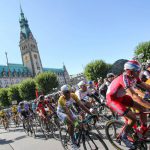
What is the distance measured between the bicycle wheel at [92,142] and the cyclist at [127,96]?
0.61m

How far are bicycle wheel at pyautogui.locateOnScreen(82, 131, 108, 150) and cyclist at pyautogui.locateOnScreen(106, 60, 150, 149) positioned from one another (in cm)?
61

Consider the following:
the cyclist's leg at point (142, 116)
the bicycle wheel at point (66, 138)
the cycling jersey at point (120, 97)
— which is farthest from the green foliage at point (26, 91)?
the cyclist's leg at point (142, 116)

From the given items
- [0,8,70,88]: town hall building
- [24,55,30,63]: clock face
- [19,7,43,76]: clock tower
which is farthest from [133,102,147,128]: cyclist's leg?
[24,55,30,63]: clock face

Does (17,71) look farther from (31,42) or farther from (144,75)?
(144,75)

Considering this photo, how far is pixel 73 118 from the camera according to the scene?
731 cm

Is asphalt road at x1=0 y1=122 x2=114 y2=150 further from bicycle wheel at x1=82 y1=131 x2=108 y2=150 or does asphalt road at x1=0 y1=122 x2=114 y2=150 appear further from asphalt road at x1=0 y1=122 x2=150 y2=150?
bicycle wheel at x1=82 y1=131 x2=108 y2=150

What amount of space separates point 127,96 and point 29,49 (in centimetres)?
12762

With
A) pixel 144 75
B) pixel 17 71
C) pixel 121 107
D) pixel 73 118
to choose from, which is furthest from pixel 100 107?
pixel 17 71

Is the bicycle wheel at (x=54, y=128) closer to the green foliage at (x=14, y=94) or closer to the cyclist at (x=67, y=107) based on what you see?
the cyclist at (x=67, y=107)

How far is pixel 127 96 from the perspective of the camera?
5832 mm

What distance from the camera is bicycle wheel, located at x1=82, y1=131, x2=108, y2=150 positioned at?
630 centimetres

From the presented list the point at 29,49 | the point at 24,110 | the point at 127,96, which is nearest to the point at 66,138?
the point at 127,96

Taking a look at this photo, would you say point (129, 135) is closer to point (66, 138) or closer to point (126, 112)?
point (126, 112)

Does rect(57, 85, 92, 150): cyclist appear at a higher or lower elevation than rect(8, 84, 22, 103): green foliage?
lower
